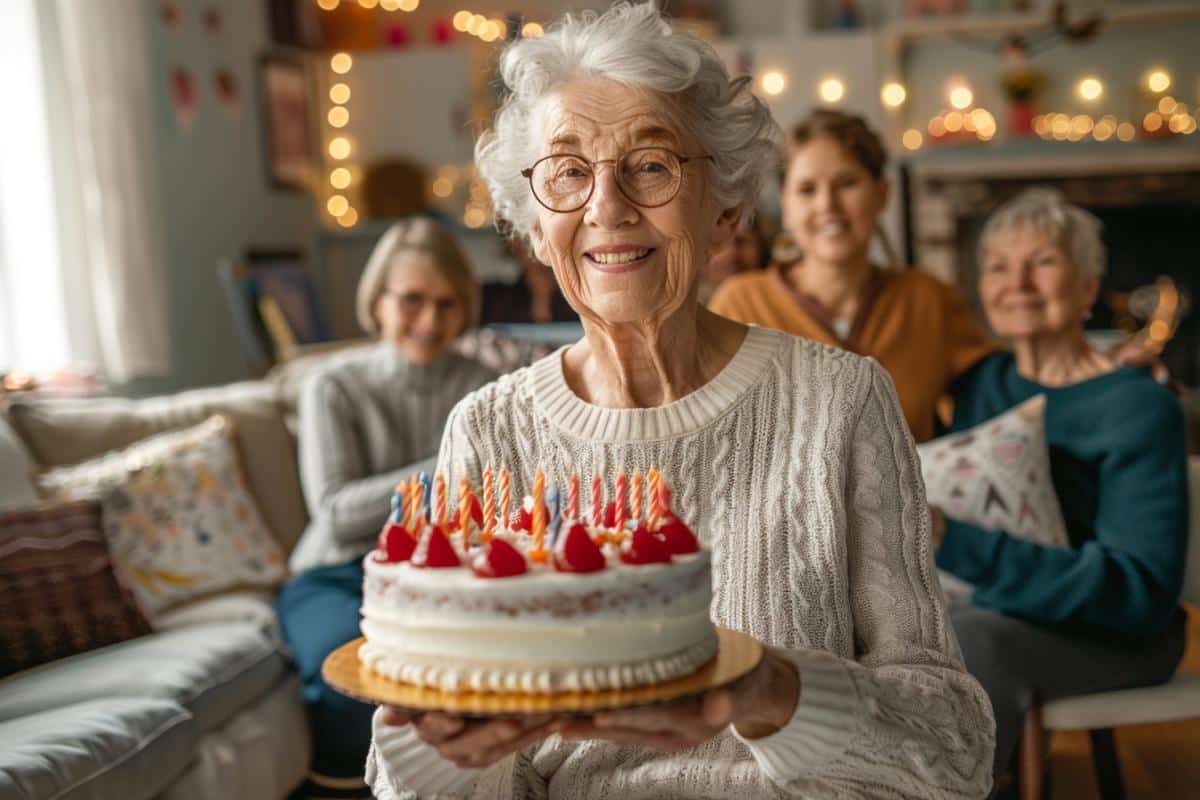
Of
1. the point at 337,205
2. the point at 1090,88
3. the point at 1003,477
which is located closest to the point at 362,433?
the point at 1003,477

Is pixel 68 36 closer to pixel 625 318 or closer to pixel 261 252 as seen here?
pixel 261 252

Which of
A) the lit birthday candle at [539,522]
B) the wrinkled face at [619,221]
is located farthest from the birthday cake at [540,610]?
the wrinkled face at [619,221]

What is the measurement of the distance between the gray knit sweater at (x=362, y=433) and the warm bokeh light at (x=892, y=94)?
441 centimetres

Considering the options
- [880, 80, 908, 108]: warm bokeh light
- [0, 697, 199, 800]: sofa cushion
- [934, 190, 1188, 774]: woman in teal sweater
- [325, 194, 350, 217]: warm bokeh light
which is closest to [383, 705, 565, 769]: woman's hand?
[0, 697, 199, 800]: sofa cushion

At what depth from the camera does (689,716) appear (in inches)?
40.1

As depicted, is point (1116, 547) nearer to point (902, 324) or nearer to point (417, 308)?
point (902, 324)

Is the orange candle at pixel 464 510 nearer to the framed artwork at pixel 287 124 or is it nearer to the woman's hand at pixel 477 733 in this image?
the woman's hand at pixel 477 733

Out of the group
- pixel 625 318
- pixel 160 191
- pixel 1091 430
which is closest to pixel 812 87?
pixel 160 191

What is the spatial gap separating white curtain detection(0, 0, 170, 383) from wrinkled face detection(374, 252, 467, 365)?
1948mm

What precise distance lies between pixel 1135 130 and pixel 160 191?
495cm

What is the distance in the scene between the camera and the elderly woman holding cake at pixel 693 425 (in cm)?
125

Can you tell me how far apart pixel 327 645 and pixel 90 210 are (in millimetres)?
2529

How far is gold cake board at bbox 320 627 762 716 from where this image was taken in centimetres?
98

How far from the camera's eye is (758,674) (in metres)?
1.08
